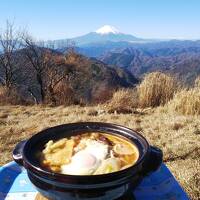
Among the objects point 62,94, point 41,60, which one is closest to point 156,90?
point 62,94

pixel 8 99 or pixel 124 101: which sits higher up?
pixel 124 101

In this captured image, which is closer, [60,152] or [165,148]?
[60,152]

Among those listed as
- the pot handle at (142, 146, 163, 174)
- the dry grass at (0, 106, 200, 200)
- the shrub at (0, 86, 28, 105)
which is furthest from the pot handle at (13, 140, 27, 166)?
the shrub at (0, 86, 28, 105)

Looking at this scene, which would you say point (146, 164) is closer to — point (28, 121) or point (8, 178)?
point (8, 178)

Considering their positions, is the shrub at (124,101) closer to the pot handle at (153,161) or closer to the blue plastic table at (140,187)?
the blue plastic table at (140,187)

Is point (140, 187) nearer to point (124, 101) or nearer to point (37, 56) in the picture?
point (124, 101)

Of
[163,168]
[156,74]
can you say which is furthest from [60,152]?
[156,74]
